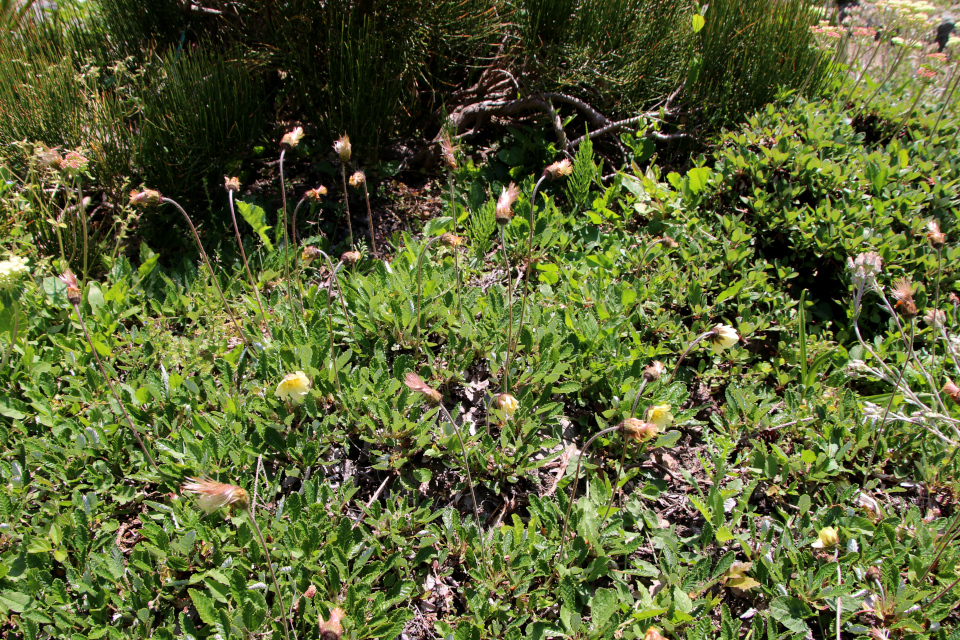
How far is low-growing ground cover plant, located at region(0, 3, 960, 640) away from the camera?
1.62 m

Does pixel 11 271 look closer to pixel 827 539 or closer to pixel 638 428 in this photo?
pixel 638 428

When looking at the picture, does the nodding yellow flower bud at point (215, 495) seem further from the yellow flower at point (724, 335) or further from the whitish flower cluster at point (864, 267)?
the whitish flower cluster at point (864, 267)

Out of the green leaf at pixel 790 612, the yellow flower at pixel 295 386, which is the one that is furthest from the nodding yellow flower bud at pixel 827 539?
the yellow flower at pixel 295 386

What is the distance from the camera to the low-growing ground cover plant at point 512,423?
1624mm

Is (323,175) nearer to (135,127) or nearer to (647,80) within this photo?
(135,127)

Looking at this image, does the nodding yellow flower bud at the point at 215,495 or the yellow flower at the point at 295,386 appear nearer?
the nodding yellow flower bud at the point at 215,495

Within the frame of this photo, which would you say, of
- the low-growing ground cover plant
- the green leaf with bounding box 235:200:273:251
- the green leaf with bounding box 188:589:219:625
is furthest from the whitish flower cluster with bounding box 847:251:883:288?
the green leaf with bounding box 235:200:273:251

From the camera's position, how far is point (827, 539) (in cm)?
168

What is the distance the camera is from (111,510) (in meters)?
1.82

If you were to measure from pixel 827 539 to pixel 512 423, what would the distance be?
950 millimetres

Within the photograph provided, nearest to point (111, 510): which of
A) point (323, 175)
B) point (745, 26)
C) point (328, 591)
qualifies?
point (328, 591)

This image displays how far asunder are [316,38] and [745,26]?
2.40 meters

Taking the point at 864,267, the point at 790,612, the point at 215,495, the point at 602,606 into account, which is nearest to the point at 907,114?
the point at 864,267

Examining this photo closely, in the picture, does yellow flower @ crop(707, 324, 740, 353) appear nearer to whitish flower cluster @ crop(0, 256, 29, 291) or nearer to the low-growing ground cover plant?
the low-growing ground cover plant
